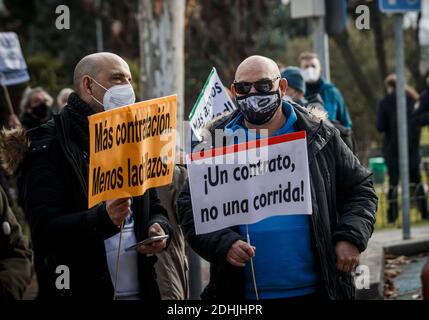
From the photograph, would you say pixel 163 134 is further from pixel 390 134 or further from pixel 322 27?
pixel 390 134

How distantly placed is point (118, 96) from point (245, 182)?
0.75 metres

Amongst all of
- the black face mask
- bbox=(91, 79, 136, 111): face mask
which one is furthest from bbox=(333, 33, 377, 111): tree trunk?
bbox=(91, 79, 136, 111): face mask

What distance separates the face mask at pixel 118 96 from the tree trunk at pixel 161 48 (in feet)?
33.4

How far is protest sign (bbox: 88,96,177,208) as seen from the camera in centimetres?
479

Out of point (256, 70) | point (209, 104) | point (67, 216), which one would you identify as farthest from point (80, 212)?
point (209, 104)

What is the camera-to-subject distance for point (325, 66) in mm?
11398

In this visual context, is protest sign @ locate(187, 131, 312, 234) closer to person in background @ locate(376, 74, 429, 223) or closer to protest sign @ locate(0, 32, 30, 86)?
protest sign @ locate(0, 32, 30, 86)

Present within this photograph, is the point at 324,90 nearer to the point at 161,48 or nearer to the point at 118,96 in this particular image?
the point at 118,96

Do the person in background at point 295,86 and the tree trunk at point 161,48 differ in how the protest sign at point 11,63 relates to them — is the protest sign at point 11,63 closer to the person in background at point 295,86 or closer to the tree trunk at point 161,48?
the tree trunk at point 161,48

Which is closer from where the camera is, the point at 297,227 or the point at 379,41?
the point at 297,227

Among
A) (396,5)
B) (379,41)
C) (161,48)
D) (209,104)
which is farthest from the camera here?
(379,41)

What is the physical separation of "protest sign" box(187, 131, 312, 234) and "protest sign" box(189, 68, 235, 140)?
5.20ft

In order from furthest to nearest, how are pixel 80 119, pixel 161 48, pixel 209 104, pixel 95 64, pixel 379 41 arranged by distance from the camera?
pixel 379 41 < pixel 161 48 < pixel 209 104 < pixel 95 64 < pixel 80 119

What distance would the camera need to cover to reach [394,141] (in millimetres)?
15234
